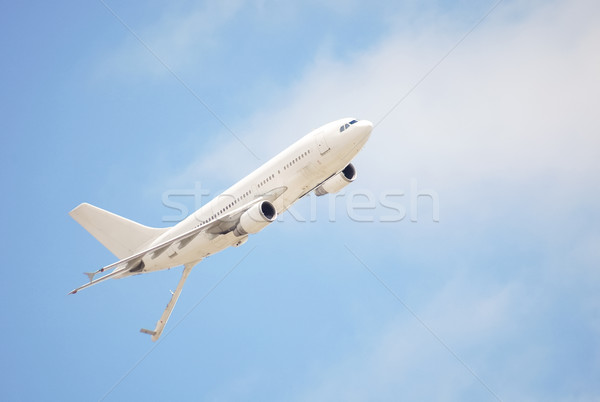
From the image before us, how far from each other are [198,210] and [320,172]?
38.2ft

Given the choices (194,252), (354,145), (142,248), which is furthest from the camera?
(142,248)

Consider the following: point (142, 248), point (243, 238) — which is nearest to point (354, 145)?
point (243, 238)

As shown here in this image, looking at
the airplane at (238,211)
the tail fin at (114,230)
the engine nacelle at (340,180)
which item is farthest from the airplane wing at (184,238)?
the engine nacelle at (340,180)

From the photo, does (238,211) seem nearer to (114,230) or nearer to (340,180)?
(340,180)

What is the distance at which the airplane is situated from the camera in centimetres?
5625

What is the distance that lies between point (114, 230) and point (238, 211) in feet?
47.9

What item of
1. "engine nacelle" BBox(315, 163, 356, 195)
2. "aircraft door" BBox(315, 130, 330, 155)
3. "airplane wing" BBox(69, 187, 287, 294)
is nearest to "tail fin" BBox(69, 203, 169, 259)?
"airplane wing" BBox(69, 187, 287, 294)

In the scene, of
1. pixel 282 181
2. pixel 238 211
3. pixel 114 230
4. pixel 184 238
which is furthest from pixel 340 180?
pixel 114 230

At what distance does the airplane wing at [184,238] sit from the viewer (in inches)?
2272

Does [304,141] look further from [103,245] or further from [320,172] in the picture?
[103,245]

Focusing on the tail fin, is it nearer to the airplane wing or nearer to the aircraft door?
the airplane wing

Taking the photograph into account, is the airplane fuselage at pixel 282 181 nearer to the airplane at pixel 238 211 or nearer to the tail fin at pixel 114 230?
the airplane at pixel 238 211

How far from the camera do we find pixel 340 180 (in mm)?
61906

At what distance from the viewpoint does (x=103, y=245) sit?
67562 mm
